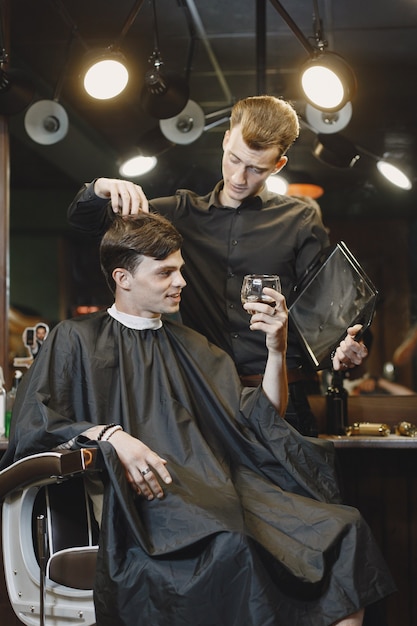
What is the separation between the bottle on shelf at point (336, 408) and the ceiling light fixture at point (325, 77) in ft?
3.47

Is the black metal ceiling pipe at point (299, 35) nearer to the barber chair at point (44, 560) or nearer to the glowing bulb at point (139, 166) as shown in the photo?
the glowing bulb at point (139, 166)

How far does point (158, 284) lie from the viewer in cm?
247

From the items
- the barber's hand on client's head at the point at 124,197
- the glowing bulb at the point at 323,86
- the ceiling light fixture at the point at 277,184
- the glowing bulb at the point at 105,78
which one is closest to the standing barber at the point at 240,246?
the barber's hand on client's head at the point at 124,197

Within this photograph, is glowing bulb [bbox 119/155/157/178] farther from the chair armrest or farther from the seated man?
the chair armrest

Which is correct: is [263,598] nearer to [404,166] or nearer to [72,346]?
[72,346]

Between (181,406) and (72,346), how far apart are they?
362 mm

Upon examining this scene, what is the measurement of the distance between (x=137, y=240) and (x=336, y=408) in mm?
1078

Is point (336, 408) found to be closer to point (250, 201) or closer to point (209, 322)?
point (209, 322)

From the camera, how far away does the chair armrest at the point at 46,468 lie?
78.5 inches

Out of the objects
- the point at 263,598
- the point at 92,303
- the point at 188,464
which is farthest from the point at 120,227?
the point at 92,303

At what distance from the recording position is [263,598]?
77.1 inches

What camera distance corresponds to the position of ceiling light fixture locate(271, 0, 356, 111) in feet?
10.5

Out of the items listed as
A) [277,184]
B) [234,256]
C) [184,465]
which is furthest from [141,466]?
[277,184]

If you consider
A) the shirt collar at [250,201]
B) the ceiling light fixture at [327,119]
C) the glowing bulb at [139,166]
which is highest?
the ceiling light fixture at [327,119]
